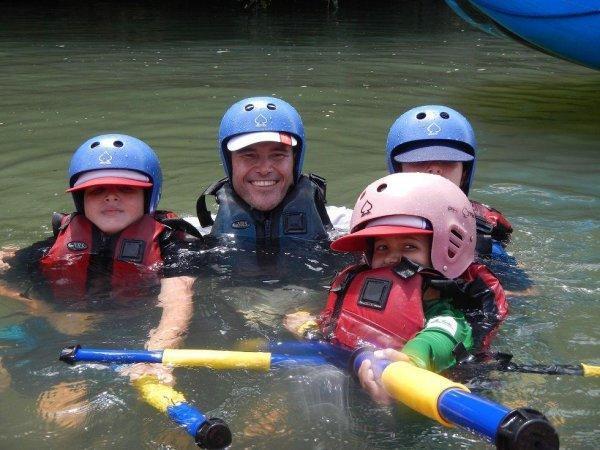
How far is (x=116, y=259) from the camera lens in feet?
15.5

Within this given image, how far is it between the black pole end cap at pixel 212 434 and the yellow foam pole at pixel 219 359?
0.36 metres

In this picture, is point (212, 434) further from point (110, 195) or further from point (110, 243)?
point (110, 195)

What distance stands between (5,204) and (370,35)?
12.4 metres

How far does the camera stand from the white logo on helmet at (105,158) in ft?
15.7

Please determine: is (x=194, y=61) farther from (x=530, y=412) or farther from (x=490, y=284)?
(x=530, y=412)

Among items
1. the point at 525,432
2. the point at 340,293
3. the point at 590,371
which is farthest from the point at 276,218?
the point at 525,432

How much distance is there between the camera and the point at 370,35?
57.9 ft

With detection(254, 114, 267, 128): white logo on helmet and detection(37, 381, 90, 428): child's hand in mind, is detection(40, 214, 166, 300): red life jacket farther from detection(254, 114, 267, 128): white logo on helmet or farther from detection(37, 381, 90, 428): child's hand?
detection(37, 381, 90, 428): child's hand

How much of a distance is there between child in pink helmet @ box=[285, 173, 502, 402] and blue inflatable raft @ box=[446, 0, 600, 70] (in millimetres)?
6207

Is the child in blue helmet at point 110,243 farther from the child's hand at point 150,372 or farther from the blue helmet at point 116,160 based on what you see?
the child's hand at point 150,372

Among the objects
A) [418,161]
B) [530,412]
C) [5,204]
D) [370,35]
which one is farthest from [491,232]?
[370,35]

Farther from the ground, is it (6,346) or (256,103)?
(256,103)

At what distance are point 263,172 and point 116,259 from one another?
103cm

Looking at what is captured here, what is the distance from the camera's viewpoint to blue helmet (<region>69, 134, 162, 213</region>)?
4793mm
